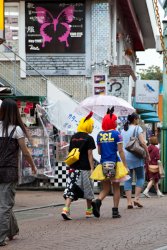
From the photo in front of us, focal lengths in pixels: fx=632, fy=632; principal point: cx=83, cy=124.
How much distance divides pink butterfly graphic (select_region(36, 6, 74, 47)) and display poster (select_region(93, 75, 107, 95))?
156 cm

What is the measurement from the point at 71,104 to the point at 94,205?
23.5 ft

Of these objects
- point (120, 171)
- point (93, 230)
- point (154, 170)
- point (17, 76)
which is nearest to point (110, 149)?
point (120, 171)

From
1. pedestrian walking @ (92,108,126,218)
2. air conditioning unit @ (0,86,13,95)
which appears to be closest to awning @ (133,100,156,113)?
air conditioning unit @ (0,86,13,95)

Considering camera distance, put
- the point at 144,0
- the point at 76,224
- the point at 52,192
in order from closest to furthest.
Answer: the point at 76,224 < the point at 52,192 < the point at 144,0

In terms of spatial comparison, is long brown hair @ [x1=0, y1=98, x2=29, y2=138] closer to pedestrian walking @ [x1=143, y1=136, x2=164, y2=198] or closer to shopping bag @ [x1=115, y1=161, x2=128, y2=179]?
shopping bag @ [x1=115, y1=161, x2=128, y2=179]

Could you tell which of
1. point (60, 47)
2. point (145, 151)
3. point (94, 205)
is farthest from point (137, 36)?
point (94, 205)

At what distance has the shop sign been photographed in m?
23.9

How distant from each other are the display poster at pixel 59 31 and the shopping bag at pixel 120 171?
9340 millimetres

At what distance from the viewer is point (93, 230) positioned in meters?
9.68

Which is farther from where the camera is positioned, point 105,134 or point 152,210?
point 152,210

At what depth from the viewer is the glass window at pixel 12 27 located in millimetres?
20125

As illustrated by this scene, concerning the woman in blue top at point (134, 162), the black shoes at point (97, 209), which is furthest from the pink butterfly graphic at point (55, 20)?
the black shoes at point (97, 209)

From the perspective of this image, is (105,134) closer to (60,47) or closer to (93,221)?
(93,221)

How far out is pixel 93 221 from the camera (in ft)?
35.5
